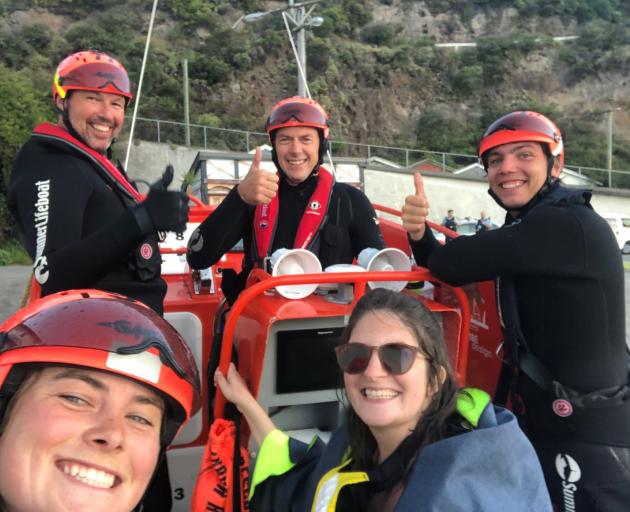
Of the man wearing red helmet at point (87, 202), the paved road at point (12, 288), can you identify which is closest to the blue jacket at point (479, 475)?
the man wearing red helmet at point (87, 202)

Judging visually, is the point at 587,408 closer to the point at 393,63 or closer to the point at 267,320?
the point at 267,320

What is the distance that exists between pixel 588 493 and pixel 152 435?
5.32ft

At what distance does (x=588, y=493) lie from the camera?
2.11 m

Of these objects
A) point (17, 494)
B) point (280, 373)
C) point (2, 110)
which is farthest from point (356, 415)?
point (2, 110)

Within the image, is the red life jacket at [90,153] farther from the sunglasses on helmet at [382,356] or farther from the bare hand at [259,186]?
the sunglasses on helmet at [382,356]

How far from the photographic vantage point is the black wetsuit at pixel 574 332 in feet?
6.96

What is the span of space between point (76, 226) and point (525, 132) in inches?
75.9

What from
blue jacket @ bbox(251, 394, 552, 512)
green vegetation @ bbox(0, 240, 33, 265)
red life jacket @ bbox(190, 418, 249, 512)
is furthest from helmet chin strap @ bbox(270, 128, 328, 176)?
green vegetation @ bbox(0, 240, 33, 265)

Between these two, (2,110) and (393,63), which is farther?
(393,63)

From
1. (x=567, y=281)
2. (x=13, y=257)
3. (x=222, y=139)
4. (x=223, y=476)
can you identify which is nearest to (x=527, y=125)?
(x=567, y=281)

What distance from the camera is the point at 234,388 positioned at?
7.44ft

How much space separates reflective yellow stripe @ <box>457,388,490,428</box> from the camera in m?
1.72

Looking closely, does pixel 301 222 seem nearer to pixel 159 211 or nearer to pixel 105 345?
pixel 159 211

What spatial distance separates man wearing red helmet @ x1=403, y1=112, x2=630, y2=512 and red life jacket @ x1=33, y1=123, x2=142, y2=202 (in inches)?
57.6
